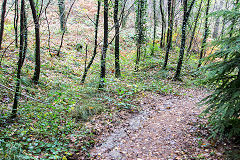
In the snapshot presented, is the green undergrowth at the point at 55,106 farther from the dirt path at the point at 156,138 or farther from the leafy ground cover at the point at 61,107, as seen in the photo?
the dirt path at the point at 156,138

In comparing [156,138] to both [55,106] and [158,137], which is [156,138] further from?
[55,106]

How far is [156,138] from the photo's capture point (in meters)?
5.21

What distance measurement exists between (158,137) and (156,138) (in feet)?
0.28

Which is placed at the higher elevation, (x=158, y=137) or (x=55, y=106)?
(x=55, y=106)

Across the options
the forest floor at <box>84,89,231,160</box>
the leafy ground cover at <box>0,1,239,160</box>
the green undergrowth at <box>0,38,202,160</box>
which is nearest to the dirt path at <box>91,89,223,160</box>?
the forest floor at <box>84,89,231,160</box>

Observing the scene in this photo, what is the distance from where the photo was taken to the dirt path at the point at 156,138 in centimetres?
443

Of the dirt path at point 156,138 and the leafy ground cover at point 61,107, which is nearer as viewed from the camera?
the leafy ground cover at point 61,107

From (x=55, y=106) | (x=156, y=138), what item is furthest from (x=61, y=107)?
(x=156, y=138)

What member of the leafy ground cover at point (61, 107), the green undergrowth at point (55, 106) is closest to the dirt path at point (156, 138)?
the leafy ground cover at point (61, 107)

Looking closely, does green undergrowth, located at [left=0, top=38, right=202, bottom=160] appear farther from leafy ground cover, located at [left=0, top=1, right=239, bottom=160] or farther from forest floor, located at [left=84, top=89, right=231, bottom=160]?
forest floor, located at [left=84, top=89, right=231, bottom=160]

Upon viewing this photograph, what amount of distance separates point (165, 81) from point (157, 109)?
4.39 meters

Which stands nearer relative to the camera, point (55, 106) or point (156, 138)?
point (156, 138)

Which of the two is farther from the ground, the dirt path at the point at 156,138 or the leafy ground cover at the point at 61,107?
the leafy ground cover at the point at 61,107

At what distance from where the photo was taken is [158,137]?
5254 mm
